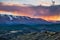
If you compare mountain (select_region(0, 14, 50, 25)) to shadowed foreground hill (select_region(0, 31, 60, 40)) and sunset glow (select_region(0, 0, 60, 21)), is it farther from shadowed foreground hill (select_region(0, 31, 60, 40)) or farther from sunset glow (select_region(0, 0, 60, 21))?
shadowed foreground hill (select_region(0, 31, 60, 40))

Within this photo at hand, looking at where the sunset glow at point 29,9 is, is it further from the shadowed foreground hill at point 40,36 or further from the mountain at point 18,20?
the shadowed foreground hill at point 40,36

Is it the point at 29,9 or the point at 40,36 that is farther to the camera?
the point at 29,9

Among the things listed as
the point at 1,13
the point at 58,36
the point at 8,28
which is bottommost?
the point at 58,36

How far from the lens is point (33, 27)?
411cm

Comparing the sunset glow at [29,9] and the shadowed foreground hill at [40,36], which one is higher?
the sunset glow at [29,9]

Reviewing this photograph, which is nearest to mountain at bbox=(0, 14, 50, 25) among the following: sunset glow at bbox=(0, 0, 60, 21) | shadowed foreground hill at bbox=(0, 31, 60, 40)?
sunset glow at bbox=(0, 0, 60, 21)

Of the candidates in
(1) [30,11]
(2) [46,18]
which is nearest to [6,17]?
(1) [30,11]

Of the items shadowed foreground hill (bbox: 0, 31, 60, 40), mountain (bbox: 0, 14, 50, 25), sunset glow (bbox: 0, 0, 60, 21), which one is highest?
sunset glow (bbox: 0, 0, 60, 21)

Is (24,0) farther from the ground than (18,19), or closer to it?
farther from the ground

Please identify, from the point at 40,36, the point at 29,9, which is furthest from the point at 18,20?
the point at 40,36

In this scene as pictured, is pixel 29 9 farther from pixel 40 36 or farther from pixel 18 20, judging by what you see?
pixel 40 36

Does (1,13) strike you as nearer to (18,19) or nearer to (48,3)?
(18,19)

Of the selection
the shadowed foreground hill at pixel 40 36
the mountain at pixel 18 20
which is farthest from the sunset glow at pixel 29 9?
the shadowed foreground hill at pixel 40 36

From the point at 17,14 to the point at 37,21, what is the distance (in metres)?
0.41
